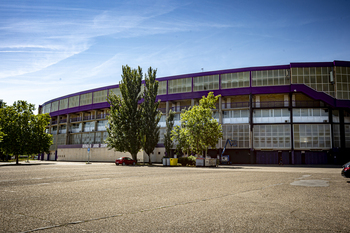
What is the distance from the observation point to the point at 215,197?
26.9ft

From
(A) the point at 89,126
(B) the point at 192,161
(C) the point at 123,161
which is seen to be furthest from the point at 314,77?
(A) the point at 89,126

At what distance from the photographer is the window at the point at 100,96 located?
232 feet

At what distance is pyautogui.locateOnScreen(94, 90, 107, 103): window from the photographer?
70731 millimetres

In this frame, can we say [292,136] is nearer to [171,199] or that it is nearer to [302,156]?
[302,156]

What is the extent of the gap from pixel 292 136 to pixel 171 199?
48221 mm

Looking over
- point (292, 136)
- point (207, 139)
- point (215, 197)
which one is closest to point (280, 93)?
point (292, 136)

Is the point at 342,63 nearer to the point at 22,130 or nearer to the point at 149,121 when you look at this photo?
the point at 149,121

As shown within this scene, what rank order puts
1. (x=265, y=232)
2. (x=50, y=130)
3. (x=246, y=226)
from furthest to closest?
(x=50, y=130) < (x=246, y=226) < (x=265, y=232)

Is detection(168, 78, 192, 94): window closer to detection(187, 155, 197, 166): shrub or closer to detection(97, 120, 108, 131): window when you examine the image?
detection(97, 120, 108, 131): window

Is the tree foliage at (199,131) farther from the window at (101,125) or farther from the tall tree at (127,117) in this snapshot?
the window at (101,125)

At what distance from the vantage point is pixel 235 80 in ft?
183

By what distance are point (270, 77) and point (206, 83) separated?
1255cm

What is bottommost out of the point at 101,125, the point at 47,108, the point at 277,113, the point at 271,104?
the point at 101,125

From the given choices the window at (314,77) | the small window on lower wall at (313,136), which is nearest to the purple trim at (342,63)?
the window at (314,77)
